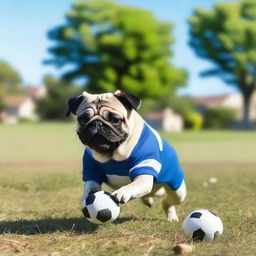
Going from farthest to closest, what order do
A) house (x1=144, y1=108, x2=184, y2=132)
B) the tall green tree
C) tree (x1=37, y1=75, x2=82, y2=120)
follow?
the tall green tree, house (x1=144, y1=108, x2=184, y2=132), tree (x1=37, y1=75, x2=82, y2=120)

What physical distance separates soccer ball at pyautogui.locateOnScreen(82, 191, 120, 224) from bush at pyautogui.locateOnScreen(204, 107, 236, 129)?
5665 centimetres

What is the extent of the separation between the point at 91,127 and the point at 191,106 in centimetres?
8443

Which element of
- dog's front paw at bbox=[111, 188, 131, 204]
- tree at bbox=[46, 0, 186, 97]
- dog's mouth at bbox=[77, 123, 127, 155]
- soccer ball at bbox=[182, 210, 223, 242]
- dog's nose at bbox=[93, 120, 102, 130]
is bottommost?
tree at bbox=[46, 0, 186, 97]

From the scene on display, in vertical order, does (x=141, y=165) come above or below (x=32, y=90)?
above

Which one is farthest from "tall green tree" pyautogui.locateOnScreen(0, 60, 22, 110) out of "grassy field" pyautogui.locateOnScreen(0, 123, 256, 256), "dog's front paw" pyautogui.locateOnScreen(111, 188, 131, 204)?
"dog's front paw" pyautogui.locateOnScreen(111, 188, 131, 204)

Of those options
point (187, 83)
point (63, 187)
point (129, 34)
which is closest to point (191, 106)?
point (187, 83)

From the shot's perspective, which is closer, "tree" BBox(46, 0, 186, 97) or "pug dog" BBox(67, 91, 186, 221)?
"pug dog" BBox(67, 91, 186, 221)

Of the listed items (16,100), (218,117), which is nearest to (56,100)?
(218,117)

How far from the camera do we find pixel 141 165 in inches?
223

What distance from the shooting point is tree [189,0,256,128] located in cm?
6278

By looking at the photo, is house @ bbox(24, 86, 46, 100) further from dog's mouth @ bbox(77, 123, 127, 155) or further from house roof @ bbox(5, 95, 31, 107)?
dog's mouth @ bbox(77, 123, 127, 155)

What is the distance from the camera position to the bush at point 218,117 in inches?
2427

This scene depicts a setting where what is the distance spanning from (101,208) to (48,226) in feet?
3.25

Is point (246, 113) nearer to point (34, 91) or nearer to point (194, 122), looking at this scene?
point (194, 122)
